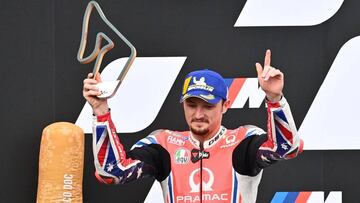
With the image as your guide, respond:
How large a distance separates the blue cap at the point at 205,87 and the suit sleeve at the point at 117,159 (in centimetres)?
29

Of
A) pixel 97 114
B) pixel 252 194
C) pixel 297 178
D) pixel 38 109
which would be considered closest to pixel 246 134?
pixel 252 194

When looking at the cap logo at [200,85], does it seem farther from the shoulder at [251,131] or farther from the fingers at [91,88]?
the fingers at [91,88]

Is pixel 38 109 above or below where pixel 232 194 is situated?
above

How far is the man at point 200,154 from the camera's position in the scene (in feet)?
10.2

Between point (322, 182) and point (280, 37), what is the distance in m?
0.83

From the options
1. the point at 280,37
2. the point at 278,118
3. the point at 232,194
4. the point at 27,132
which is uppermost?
the point at 280,37

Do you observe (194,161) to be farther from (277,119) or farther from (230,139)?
(277,119)

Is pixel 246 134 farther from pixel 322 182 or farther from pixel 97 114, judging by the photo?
pixel 322 182

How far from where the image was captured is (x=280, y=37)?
14.0ft

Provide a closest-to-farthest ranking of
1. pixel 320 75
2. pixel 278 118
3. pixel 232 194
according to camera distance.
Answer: pixel 278 118, pixel 232 194, pixel 320 75

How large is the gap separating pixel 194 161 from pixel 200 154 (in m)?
0.04

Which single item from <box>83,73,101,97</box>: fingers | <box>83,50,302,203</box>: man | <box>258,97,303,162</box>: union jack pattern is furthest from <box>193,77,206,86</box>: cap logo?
<box>83,73,101,97</box>: fingers

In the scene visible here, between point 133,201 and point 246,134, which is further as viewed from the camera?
point 133,201

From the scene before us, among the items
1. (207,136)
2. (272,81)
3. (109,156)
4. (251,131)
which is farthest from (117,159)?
(272,81)
